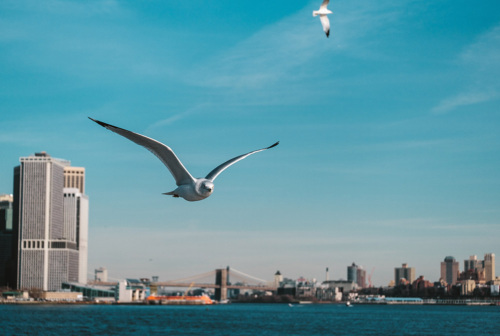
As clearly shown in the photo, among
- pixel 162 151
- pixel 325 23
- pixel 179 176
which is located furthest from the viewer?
pixel 325 23

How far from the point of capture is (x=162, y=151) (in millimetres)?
17844

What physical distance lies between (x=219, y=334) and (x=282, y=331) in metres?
9.93

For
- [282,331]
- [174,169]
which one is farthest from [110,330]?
[174,169]

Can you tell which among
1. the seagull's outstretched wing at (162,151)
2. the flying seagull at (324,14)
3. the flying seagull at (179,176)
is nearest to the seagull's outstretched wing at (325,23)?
the flying seagull at (324,14)

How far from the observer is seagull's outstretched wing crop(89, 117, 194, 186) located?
1620cm

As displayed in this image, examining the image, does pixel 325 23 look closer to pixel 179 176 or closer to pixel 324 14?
pixel 324 14

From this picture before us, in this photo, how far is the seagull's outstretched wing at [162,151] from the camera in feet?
53.2

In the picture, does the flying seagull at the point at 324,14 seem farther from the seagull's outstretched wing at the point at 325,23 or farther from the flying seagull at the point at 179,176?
the flying seagull at the point at 179,176

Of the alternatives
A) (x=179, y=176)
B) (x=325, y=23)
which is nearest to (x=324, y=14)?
(x=325, y=23)

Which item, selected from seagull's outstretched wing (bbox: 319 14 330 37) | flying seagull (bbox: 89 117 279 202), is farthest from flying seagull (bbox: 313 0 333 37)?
flying seagull (bbox: 89 117 279 202)

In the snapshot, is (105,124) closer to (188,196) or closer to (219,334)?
(188,196)

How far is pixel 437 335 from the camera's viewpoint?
89.8 meters

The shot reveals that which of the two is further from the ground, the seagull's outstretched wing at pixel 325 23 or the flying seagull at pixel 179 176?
the seagull's outstretched wing at pixel 325 23

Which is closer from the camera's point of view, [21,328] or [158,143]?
[158,143]
